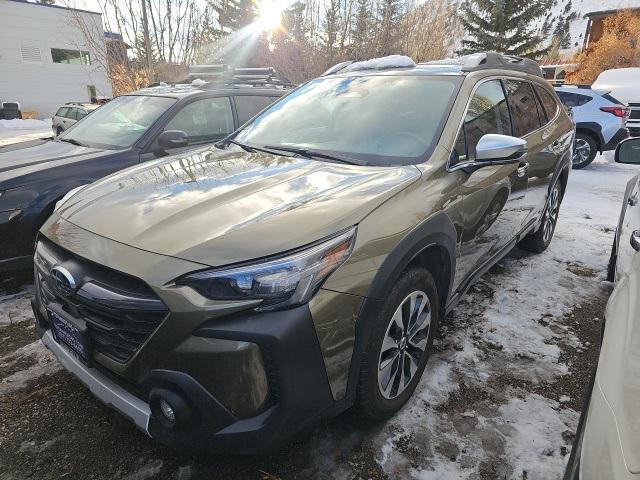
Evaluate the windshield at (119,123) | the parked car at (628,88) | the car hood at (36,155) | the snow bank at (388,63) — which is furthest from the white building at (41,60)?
the snow bank at (388,63)

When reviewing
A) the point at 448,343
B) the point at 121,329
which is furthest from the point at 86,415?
the point at 448,343

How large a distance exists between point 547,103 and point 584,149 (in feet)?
21.3

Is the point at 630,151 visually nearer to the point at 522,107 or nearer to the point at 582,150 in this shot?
the point at 522,107

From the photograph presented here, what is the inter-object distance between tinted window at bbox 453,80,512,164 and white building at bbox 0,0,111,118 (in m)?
27.7

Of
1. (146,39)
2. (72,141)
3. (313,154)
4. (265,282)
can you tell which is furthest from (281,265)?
(146,39)

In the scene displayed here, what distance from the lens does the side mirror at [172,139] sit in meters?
4.14

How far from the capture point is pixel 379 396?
206cm

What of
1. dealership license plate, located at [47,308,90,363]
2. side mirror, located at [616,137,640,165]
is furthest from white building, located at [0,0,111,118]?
side mirror, located at [616,137,640,165]

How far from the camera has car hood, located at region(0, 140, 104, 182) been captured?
3.59 metres

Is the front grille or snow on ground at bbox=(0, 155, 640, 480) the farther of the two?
snow on ground at bbox=(0, 155, 640, 480)

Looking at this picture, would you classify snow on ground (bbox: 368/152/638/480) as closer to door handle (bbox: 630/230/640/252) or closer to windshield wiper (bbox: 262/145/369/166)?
door handle (bbox: 630/230/640/252)

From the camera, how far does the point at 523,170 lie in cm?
329

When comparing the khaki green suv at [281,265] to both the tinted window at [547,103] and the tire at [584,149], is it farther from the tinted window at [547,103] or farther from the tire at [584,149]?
the tire at [584,149]

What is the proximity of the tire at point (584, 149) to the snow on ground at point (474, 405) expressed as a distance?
668 centimetres
